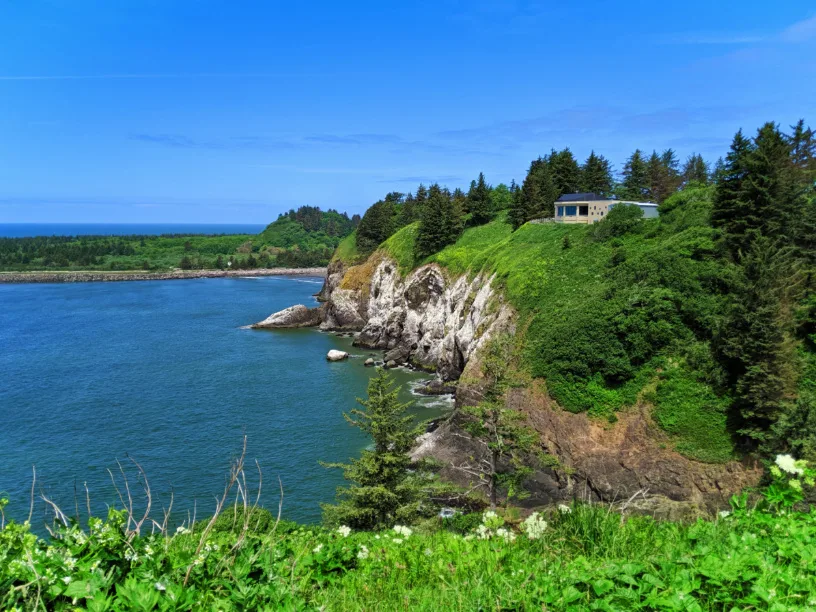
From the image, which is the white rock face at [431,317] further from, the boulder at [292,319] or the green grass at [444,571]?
the green grass at [444,571]

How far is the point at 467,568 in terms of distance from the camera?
599 centimetres

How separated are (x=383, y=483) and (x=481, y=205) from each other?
52906 millimetres

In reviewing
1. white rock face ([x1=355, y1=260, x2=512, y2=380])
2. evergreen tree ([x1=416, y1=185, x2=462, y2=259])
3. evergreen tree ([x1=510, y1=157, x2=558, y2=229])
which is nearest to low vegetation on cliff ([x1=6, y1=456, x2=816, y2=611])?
white rock face ([x1=355, y1=260, x2=512, y2=380])

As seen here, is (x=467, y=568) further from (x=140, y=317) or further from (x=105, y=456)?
(x=140, y=317)

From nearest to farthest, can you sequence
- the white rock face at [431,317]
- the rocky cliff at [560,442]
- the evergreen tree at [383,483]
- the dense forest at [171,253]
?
the evergreen tree at [383,483], the rocky cliff at [560,442], the white rock face at [431,317], the dense forest at [171,253]

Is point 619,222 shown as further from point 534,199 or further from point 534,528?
point 534,528

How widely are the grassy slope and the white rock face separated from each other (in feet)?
13.5

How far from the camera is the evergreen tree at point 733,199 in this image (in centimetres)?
3101

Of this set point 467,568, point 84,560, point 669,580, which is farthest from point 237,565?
point 669,580

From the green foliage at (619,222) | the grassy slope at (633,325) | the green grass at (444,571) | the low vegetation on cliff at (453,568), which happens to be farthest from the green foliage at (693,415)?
the green grass at (444,571)

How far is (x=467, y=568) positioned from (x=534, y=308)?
3038 centimetres

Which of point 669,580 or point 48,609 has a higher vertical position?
point 48,609

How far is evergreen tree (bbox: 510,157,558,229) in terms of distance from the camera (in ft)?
186

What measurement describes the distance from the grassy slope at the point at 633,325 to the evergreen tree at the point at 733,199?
1.06 meters
